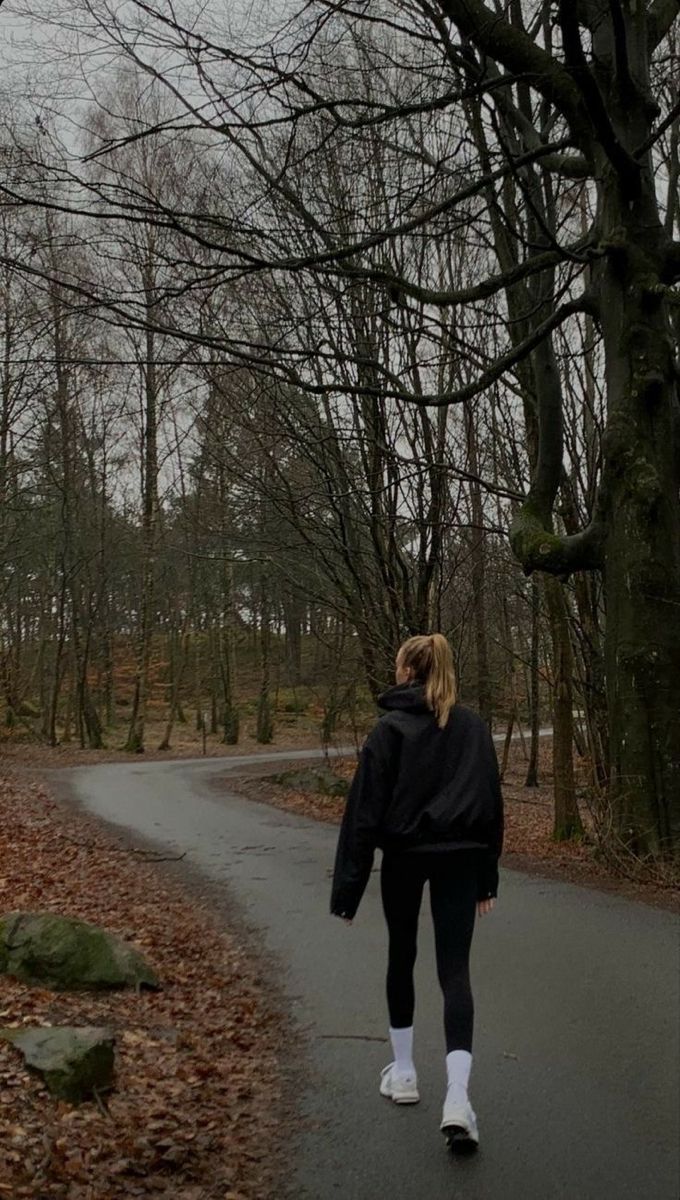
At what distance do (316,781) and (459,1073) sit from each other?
14654mm

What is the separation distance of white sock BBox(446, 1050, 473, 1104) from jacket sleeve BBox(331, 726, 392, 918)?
0.69 meters

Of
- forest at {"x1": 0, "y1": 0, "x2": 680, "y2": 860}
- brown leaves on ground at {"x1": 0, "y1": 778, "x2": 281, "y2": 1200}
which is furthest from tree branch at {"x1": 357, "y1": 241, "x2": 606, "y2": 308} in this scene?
brown leaves on ground at {"x1": 0, "y1": 778, "x2": 281, "y2": 1200}

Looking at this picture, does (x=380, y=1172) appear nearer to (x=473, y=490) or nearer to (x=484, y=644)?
(x=473, y=490)

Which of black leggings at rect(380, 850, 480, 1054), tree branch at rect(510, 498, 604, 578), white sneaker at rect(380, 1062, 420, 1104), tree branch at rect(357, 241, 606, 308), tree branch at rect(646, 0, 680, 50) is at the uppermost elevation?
tree branch at rect(646, 0, 680, 50)

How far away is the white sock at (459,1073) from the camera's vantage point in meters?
3.88

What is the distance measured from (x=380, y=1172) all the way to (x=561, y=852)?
302 inches

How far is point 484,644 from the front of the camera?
20906mm

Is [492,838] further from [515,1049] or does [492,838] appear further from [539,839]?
[539,839]

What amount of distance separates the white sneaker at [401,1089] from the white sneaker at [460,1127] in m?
0.46

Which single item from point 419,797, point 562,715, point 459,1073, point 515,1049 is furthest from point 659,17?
point 459,1073

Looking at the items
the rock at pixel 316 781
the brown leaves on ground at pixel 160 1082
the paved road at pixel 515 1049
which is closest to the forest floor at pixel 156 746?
the rock at pixel 316 781

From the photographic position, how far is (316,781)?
1847 cm

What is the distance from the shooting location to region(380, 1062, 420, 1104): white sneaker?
14.1ft

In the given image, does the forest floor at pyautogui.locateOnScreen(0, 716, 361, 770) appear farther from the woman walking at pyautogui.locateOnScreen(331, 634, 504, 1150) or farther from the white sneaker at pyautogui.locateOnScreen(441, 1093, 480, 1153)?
the white sneaker at pyautogui.locateOnScreen(441, 1093, 480, 1153)
